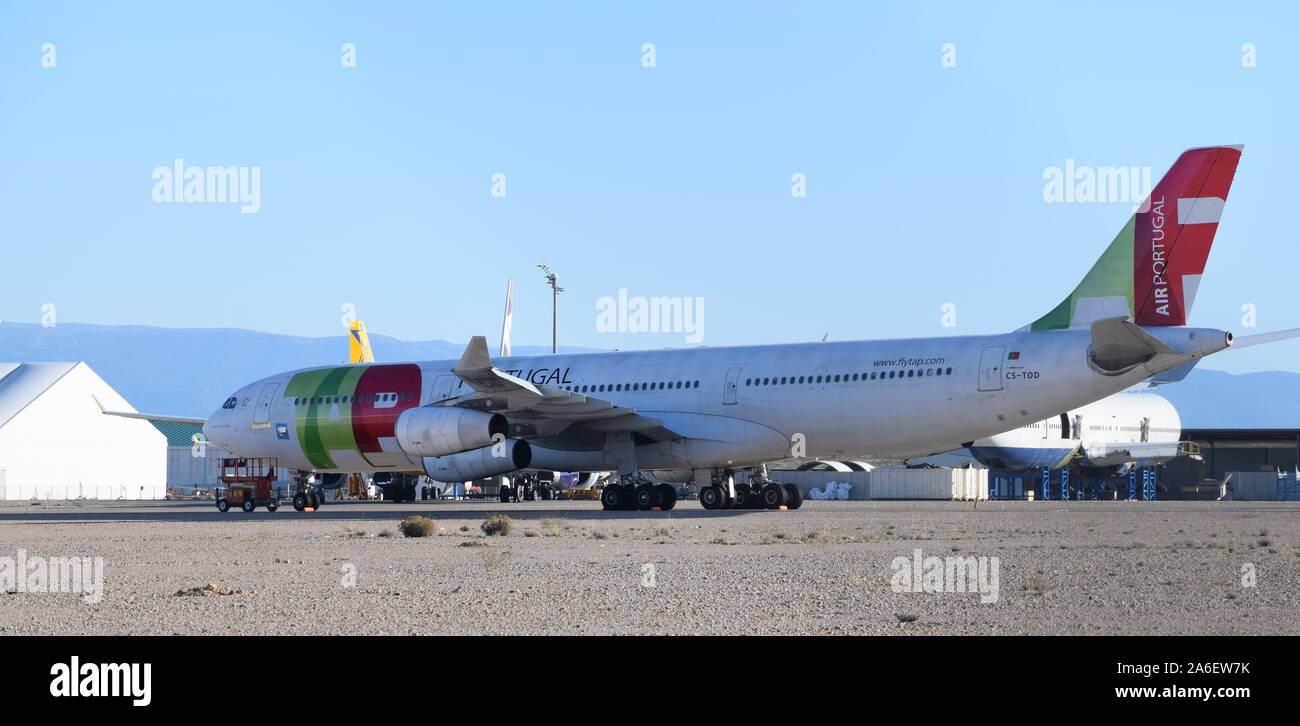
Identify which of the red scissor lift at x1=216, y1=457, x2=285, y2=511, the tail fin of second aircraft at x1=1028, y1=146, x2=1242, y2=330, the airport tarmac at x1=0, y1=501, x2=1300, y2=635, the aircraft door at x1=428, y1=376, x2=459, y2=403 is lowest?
the red scissor lift at x1=216, y1=457, x2=285, y2=511

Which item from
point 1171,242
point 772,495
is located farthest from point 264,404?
point 1171,242

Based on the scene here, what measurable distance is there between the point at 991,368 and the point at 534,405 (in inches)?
336

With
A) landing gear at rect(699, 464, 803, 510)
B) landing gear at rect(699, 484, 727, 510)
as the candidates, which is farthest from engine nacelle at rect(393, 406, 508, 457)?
landing gear at rect(699, 464, 803, 510)

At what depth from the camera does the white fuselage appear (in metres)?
26.5

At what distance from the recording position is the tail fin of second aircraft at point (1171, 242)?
26097 mm

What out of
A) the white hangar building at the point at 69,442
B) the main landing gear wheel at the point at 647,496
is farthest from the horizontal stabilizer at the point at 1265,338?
the white hangar building at the point at 69,442

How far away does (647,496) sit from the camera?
30234 mm

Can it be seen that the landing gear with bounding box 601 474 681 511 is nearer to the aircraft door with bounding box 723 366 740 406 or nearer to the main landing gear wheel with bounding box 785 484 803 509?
the aircraft door with bounding box 723 366 740 406

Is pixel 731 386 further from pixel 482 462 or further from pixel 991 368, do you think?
pixel 991 368

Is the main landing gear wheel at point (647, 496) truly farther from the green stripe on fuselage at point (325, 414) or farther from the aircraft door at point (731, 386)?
the green stripe on fuselage at point (325, 414)

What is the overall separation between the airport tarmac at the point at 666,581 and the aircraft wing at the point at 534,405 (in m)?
4.48

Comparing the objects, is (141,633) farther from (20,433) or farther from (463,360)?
(20,433)

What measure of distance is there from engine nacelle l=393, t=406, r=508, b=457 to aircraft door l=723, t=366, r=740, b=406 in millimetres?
4318

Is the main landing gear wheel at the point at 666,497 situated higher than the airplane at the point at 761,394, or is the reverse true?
the airplane at the point at 761,394
